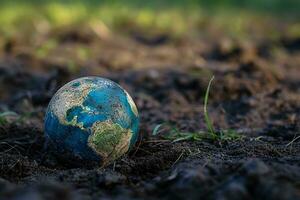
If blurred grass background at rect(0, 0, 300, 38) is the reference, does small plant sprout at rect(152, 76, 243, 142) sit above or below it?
below

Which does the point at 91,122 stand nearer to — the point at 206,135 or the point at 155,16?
the point at 206,135

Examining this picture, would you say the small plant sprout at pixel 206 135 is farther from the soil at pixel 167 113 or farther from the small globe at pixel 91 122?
the small globe at pixel 91 122

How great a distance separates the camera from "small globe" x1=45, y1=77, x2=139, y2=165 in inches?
120

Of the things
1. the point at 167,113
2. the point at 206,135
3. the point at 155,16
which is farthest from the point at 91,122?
the point at 155,16

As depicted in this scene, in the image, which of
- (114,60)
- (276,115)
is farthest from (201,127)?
(114,60)

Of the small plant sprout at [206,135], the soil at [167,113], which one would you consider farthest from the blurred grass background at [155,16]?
the small plant sprout at [206,135]

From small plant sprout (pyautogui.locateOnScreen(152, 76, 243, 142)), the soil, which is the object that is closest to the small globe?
the soil

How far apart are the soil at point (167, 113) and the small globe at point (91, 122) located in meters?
0.09

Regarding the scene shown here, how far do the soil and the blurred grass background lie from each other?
401 millimetres

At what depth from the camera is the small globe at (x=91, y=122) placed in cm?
305

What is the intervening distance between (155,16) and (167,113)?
3.98 meters

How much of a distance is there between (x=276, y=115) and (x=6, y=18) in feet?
14.7

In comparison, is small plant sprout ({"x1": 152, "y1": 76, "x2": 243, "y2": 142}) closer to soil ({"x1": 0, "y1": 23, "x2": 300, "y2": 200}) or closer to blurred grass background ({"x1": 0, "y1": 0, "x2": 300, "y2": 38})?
soil ({"x1": 0, "y1": 23, "x2": 300, "y2": 200})

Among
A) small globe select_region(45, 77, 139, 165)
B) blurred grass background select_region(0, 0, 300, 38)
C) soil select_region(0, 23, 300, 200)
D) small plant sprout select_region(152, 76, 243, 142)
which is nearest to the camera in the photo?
soil select_region(0, 23, 300, 200)
